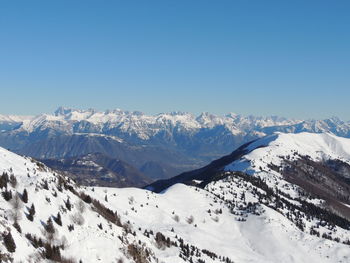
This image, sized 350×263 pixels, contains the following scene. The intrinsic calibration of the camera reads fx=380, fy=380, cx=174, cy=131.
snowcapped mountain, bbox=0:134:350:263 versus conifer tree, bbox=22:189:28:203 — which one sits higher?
conifer tree, bbox=22:189:28:203

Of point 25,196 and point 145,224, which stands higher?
point 25,196

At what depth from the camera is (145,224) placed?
57094 millimetres

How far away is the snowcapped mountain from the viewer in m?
29.7

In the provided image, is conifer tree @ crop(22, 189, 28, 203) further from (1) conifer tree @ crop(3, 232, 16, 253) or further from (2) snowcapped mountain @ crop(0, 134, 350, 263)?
(1) conifer tree @ crop(3, 232, 16, 253)

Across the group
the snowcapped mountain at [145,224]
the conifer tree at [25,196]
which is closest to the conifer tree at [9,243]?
the snowcapped mountain at [145,224]

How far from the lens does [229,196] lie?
10581cm

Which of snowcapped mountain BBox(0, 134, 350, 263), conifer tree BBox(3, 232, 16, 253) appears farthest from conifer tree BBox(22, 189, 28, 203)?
conifer tree BBox(3, 232, 16, 253)

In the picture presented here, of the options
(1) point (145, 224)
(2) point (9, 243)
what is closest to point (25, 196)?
(2) point (9, 243)

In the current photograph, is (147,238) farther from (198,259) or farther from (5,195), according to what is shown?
(5,195)

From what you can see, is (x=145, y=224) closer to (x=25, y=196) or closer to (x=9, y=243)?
(x=25, y=196)

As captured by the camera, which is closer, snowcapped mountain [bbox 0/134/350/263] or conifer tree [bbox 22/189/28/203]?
snowcapped mountain [bbox 0/134/350/263]

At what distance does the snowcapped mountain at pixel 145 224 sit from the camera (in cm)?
2969

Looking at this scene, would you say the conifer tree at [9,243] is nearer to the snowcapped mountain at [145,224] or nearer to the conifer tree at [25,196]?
the snowcapped mountain at [145,224]

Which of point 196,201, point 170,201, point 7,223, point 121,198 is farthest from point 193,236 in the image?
point 7,223
